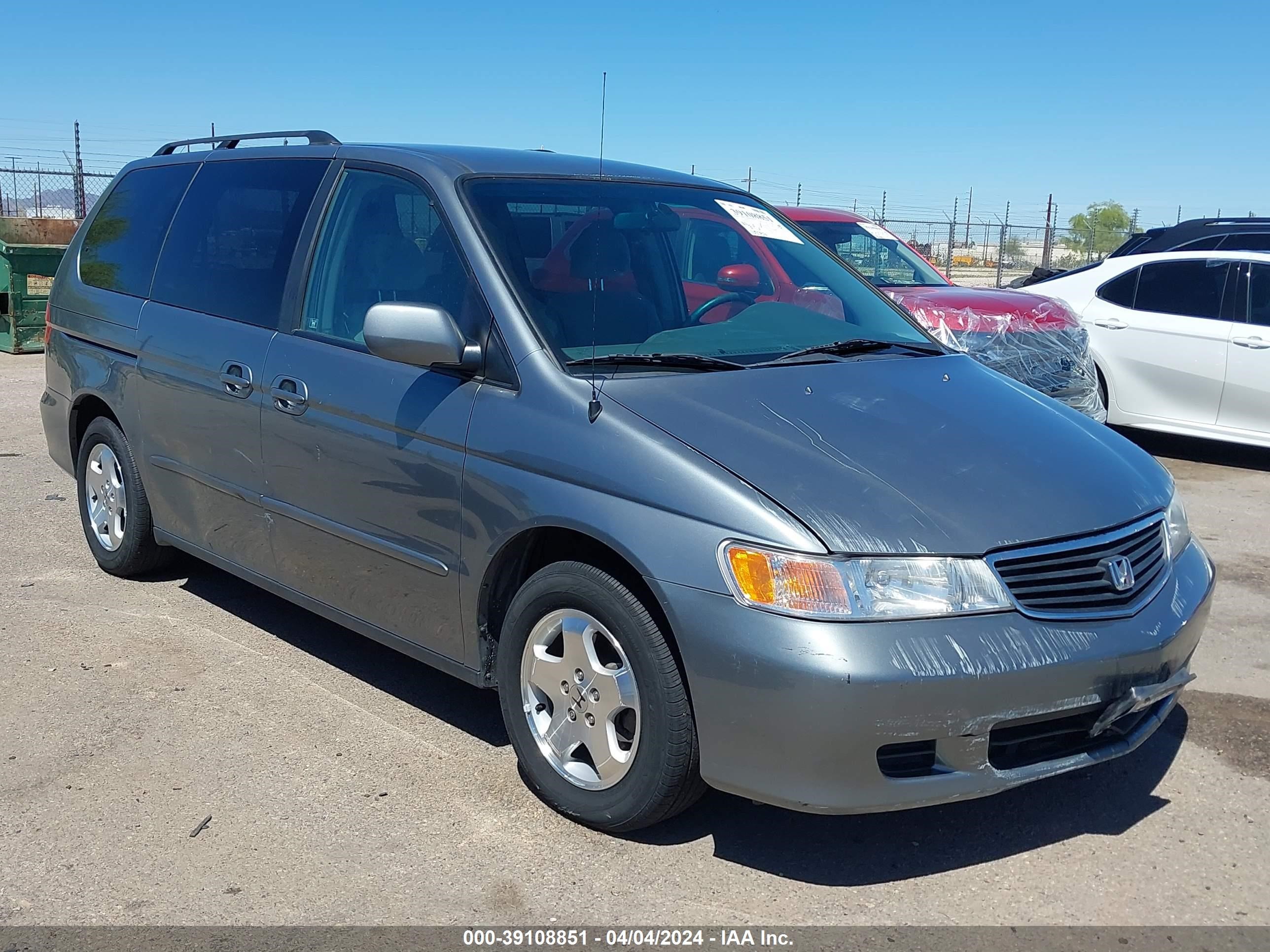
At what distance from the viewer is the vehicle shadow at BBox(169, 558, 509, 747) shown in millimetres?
4188

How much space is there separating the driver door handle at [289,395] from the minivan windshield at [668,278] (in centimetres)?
86

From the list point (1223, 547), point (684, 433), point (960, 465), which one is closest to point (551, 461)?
point (684, 433)

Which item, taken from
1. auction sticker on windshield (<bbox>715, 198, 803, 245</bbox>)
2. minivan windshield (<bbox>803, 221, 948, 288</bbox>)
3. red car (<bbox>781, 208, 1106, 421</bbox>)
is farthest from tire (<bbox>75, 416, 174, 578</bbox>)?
minivan windshield (<bbox>803, 221, 948, 288</bbox>)

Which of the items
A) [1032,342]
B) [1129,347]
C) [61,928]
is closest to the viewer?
[61,928]

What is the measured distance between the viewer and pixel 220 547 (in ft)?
15.4

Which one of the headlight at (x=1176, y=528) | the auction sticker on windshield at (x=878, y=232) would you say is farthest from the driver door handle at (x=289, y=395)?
the auction sticker on windshield at (x=878, y=232)

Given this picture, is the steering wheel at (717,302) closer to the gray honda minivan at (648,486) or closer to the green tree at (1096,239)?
the gray honda minivan at (648,486)

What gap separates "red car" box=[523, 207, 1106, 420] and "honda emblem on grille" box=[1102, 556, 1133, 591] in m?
1.42

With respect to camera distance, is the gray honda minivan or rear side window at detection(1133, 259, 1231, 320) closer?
the gray honda minivan

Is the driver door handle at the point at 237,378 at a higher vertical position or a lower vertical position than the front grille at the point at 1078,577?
higher

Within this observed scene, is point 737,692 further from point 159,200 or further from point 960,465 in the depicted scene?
point 159,200

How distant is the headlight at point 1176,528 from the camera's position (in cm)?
352

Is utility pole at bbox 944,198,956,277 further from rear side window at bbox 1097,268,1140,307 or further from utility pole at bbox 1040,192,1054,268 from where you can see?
rear side window at bbox 1097,268,1140,307

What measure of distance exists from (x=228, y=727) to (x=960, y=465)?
2476 millimetres
